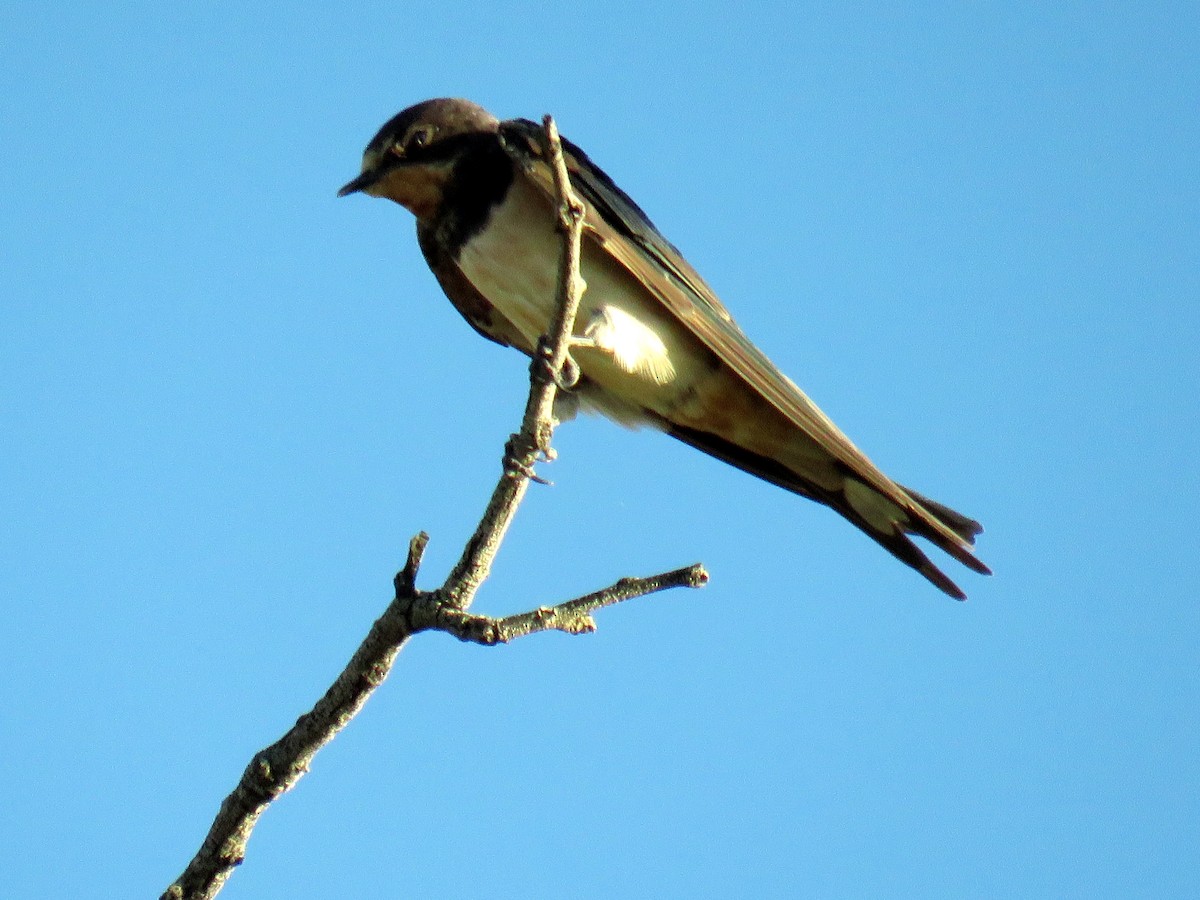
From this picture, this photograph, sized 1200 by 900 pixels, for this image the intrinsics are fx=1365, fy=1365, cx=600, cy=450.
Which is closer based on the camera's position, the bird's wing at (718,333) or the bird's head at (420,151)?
the bird's wing at (718,333)

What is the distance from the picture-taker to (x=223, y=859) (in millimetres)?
2846

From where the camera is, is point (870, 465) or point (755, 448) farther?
point (755, 448)

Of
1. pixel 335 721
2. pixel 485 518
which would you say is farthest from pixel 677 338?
pixel 335 721

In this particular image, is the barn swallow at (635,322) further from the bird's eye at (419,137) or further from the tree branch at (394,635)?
the tree branch at (394,635)

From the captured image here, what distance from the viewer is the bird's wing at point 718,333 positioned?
14.7 ft

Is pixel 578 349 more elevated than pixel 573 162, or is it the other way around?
pixel 573 162

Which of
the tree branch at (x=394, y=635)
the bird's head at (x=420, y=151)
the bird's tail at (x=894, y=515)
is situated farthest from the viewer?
the bird's head at (x=420, y=151)

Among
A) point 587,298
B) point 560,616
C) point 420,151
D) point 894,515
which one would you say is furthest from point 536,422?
point 420,151

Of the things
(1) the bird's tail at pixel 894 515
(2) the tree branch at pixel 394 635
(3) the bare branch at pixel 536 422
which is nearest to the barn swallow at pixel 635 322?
(1) the bird's tail at pixel 894 515

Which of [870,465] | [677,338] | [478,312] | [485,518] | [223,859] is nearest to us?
[223,859]

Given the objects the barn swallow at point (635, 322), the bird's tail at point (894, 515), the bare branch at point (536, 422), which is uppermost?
the barn swallow at point (635, 322)

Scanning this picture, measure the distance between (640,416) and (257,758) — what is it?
8.41 ft

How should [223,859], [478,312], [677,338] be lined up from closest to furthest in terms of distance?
[223,859], [677,338], [478,312]

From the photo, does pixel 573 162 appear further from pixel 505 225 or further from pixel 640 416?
pixel 640 416
